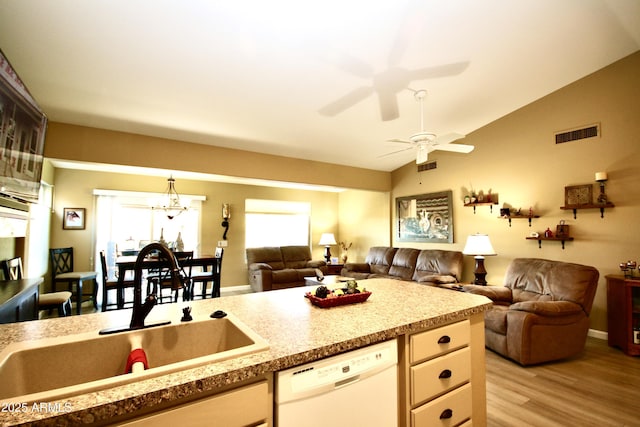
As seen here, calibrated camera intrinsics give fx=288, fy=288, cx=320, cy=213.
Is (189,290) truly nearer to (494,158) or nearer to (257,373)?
(257,373)

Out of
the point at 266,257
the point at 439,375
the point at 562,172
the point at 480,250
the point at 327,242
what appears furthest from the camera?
the point at 327,242

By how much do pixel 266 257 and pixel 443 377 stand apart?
5.15m

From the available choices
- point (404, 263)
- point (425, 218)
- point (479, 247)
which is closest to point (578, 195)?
point (479, 247)

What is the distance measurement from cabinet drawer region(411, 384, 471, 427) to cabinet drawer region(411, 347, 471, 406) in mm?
31

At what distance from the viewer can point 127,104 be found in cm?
308

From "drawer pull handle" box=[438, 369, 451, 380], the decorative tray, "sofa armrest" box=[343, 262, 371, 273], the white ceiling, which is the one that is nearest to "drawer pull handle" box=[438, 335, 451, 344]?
"drawer pull handle" box=[438, 369, 451, 380]

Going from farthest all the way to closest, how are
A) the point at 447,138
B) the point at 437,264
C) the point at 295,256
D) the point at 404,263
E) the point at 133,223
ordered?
the point at 295,256, the point at 133,223, the point at 404,263, the point at 437,264, the point at 447,138

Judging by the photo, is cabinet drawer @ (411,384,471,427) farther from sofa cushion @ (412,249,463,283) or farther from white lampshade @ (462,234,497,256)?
sofa cushion @ (412,249,463,283)

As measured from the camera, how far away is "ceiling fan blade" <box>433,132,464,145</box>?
108 inches

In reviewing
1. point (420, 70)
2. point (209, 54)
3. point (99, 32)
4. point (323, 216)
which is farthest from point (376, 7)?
point (323, 216)

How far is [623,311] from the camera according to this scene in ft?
9.87

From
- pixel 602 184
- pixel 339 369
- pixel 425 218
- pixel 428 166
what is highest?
pixel 428 166

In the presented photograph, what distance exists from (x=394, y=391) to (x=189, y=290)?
14.3ft

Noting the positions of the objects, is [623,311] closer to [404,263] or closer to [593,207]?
[593,207]
